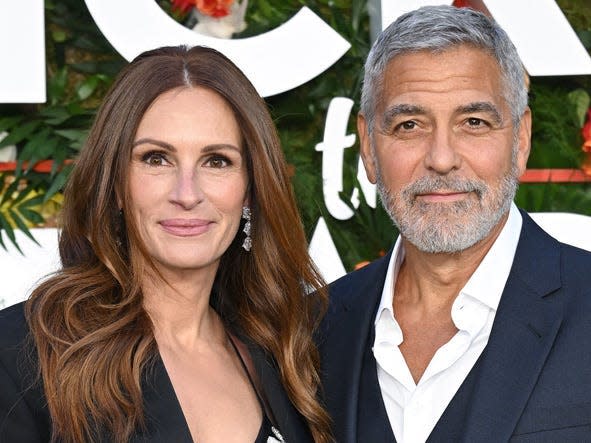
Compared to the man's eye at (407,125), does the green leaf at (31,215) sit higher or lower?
lower

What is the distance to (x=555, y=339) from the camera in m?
2.62

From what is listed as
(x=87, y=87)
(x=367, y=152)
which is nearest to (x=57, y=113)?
(x=87, y=87)

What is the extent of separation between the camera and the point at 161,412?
256 cm

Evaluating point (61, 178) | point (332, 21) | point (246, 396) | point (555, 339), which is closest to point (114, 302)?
point (246, 396)

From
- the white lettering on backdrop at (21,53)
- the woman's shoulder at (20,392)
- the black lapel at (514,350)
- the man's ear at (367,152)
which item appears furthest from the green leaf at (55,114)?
the black lapel at (514,350)

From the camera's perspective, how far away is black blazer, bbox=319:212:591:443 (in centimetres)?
254

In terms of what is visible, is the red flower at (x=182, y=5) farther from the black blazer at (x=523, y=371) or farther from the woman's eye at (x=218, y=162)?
the black blazer at (x=523, y=371)

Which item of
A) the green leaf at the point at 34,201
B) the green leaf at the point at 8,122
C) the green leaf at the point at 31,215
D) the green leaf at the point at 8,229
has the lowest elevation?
the green leaf at the point at 8,229

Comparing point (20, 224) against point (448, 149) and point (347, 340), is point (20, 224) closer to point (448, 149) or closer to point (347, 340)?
point (347, 340)

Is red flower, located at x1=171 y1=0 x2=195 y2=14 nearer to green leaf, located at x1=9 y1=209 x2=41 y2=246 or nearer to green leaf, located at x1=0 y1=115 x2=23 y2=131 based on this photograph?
green leaf, located at x1=0 y1=115 x2=23 y2=131

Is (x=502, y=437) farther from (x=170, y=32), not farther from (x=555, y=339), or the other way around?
(x=170, y=32)

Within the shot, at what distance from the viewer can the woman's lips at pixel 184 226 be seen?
2652mm

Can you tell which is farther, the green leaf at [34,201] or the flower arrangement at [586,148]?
the flower arrangement at [586,148]

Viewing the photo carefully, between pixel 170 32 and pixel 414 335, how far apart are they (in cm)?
146
